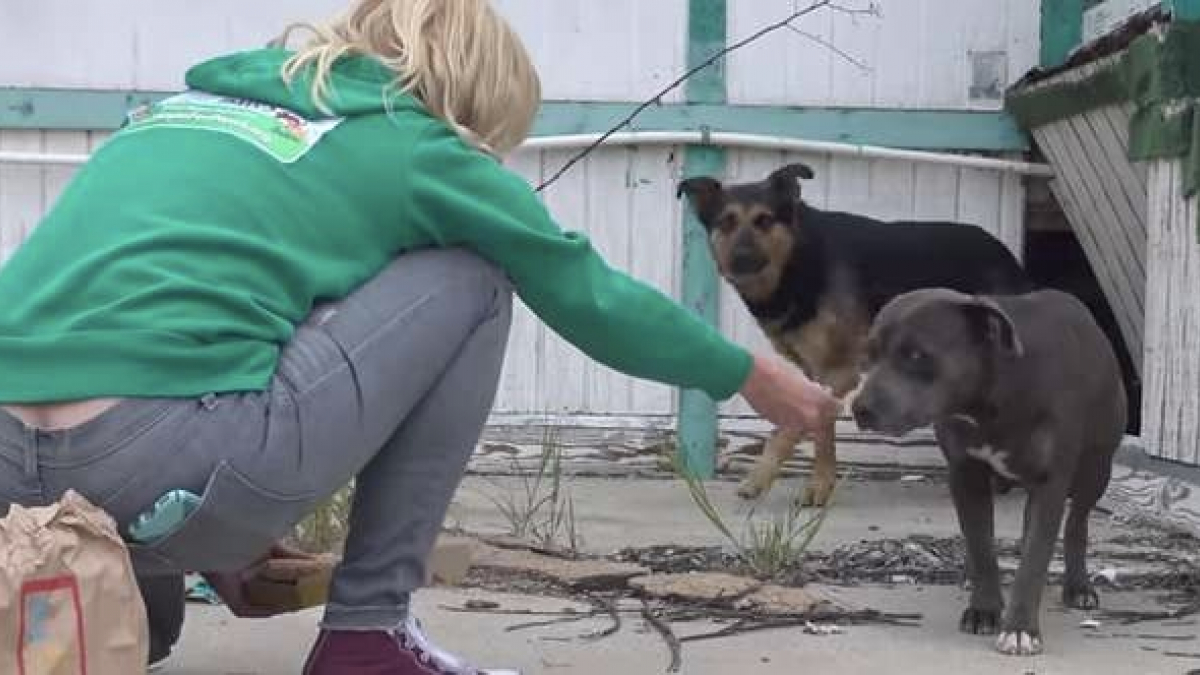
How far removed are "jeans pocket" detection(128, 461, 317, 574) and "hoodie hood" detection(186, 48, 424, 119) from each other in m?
0.53

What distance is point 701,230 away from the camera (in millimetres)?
6562

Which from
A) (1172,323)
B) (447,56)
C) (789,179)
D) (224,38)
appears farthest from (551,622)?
(224,38)

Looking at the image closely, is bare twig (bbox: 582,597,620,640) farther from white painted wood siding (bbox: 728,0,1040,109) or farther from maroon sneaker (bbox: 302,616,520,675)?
white painted wood siding (bbox: 728,0,1040,109)

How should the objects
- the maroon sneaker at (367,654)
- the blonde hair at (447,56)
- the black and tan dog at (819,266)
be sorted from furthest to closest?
1. the black and tan dog at (819,266)
2. the maroon sneaker at (367,654)
3. the blonde hair at (447,56)

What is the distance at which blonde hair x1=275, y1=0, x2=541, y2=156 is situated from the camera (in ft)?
8.52

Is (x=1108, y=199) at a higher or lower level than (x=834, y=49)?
lower

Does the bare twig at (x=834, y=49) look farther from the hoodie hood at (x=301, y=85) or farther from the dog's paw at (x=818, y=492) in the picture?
the hoodie hood at (x=301, y=85)

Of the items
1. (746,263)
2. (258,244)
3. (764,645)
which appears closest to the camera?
(258,244)

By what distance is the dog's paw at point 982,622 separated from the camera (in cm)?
369

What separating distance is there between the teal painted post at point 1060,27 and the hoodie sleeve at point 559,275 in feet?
14.3

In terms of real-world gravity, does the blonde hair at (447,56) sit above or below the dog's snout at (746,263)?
above

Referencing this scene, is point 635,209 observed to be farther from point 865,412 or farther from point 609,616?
point 865,412

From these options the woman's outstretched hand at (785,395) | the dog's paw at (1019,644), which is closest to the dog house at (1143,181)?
the dog's paw at (1019,644)

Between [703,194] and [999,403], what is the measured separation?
111 inches
